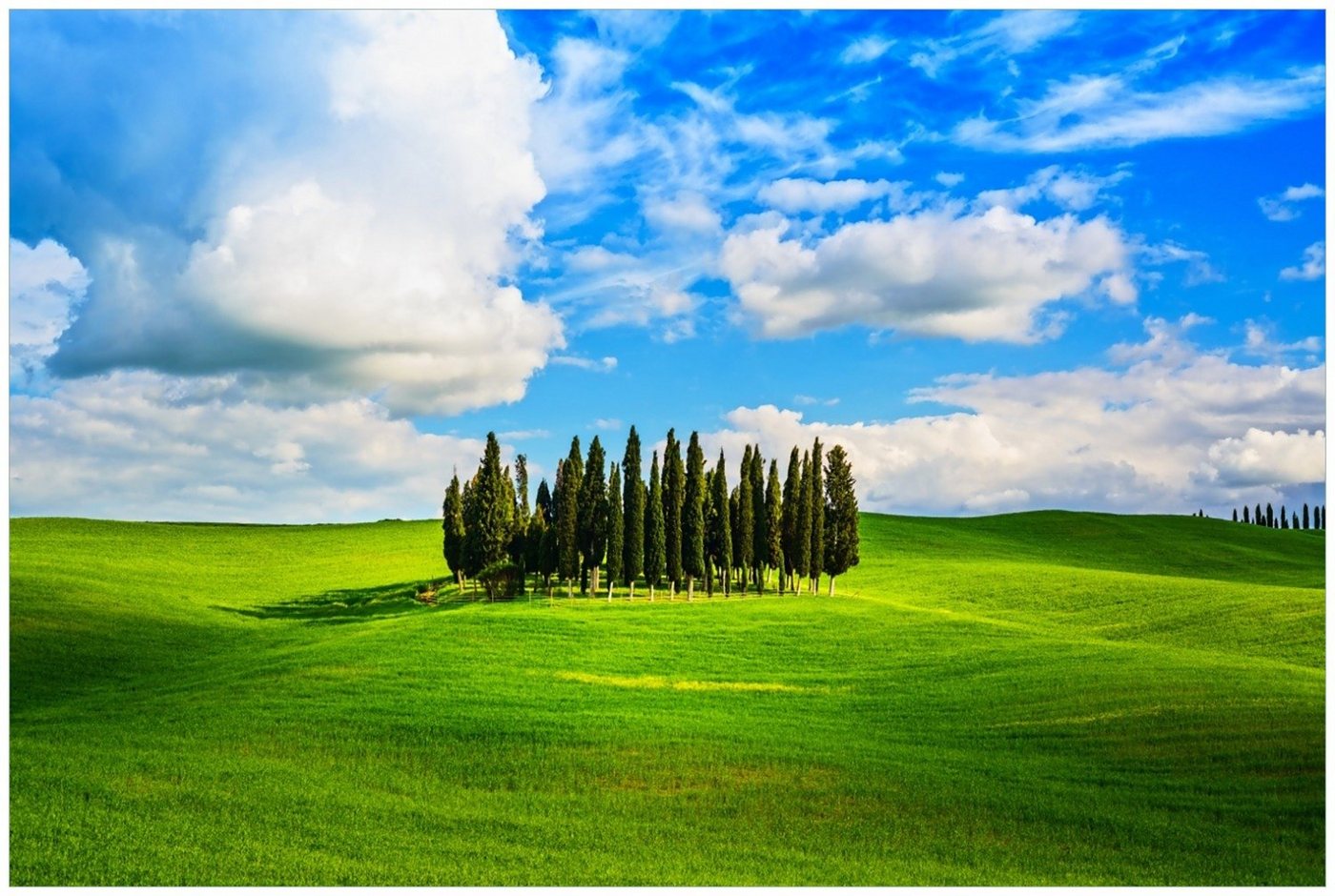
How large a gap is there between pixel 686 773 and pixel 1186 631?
39.1m

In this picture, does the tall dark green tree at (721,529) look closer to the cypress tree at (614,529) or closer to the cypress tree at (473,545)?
the cypress tree at (614,529)

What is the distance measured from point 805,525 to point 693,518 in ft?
28.6

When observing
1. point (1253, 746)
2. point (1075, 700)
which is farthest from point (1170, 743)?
point (1075, 700)

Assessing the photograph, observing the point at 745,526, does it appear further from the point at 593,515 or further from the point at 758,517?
the point at 593,515

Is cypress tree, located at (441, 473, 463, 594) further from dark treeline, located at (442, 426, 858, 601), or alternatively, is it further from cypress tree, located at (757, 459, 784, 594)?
cypress tree, located at (757, 459, 784, 594)

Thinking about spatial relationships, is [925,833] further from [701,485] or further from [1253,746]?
[701,485]

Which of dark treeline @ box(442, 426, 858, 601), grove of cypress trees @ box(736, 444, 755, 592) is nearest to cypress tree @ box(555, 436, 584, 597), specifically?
dark treeline @ box(442, 426, 858, 601)

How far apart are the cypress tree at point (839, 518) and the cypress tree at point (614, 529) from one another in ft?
53.2

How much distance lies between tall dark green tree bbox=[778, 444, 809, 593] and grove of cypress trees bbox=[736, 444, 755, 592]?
2563 millimetres

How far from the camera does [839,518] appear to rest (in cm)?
7275

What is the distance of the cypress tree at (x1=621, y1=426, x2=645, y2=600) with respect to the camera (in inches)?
2603

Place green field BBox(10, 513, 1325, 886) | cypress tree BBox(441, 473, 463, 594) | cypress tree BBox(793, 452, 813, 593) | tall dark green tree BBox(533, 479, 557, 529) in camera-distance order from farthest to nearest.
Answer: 1. tall dark green tree BBox(533, 479, 557, 529)
2. cypress tree BBox(441, 473, 463, 594)
3. cypress tree BBox(793, 452, 813, 593)
4. green field BBox(10, 513, 1325, 886)

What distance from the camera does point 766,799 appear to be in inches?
977

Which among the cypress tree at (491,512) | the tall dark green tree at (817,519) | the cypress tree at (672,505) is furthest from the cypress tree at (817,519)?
the cypress tree at (491,512)
